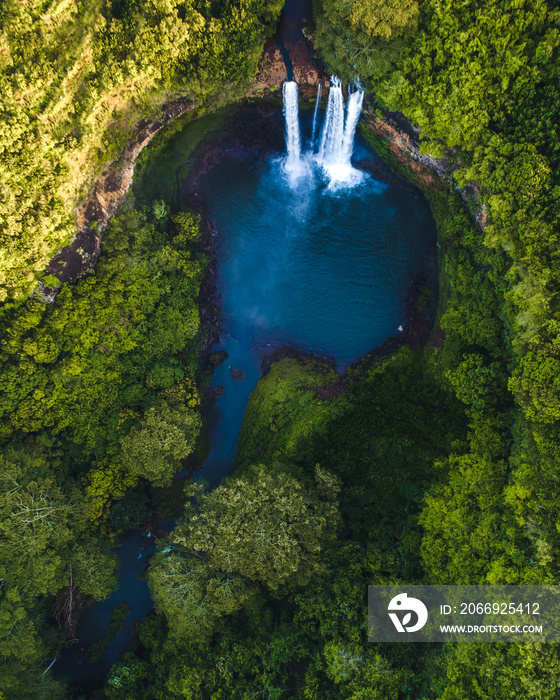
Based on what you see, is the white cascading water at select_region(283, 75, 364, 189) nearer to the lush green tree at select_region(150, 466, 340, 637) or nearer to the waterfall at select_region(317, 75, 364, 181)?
the waterfall at select_region(317, 75, 364, 181)

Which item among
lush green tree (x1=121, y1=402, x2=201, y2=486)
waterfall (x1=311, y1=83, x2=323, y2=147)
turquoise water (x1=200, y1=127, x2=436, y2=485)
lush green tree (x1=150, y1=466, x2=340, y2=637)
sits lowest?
lush green tree (x1=150, y1=466, x2=340, y2=637)

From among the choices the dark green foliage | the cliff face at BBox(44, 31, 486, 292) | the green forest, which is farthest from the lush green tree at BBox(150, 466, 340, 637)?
the cliff face at BBox(44, 31, 486, 292)

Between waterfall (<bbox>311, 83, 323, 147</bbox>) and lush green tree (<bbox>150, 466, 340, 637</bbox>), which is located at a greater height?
waterfall (<bbox>311, 83, 323, 147</bbox>)

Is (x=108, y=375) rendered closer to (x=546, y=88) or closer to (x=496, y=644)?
(x=496, y=644)

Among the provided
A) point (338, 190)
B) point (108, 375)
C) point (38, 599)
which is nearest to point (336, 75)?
point (338, 190)

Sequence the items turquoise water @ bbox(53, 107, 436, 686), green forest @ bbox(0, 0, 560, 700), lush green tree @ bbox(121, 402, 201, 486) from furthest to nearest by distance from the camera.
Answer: turquoise water @ bbox(53, 107, 436, 686)
lush green tree @ bbox(121, 402, 201, 486)
green forest @ bbox(0, 0, 560, 700)

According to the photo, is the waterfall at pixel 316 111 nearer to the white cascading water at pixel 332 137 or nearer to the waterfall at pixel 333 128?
the white cascading water at pixel 332 137

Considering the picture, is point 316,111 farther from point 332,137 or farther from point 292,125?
point 332,137
